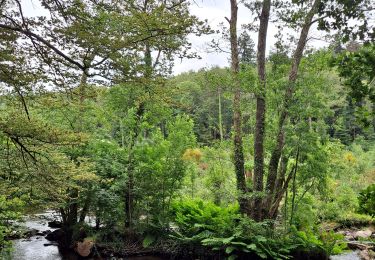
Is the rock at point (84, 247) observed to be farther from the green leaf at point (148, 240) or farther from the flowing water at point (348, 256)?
the flowing water at point (348, 256)

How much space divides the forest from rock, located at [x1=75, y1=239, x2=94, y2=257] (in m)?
0.04

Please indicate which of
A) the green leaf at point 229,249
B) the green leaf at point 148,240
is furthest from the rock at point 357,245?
the green leaf at point 148,240

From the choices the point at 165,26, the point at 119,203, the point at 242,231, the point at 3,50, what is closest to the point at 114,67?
the point at 165,26

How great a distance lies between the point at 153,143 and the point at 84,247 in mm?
3762

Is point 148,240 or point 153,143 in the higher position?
point 153,143

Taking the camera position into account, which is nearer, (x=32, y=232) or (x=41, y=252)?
(x=41, y=252)

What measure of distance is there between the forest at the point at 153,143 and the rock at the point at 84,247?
1.4 inches

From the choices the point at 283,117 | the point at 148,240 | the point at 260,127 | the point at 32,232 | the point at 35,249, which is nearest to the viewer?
the point at 283,117

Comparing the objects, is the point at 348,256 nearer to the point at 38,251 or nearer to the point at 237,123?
the point at 237,123

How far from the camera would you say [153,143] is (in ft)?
39.7

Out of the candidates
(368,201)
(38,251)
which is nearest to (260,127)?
(38,251)

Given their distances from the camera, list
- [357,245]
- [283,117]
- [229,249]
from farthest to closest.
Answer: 1. [357,245]
2. [283,117]
3. [229,249]

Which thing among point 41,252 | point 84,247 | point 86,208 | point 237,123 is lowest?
point 41,252

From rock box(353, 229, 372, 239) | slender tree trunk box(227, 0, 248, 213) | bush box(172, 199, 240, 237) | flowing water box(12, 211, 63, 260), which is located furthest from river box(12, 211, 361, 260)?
slender tree trunk box(227, 0, 248, 213)
